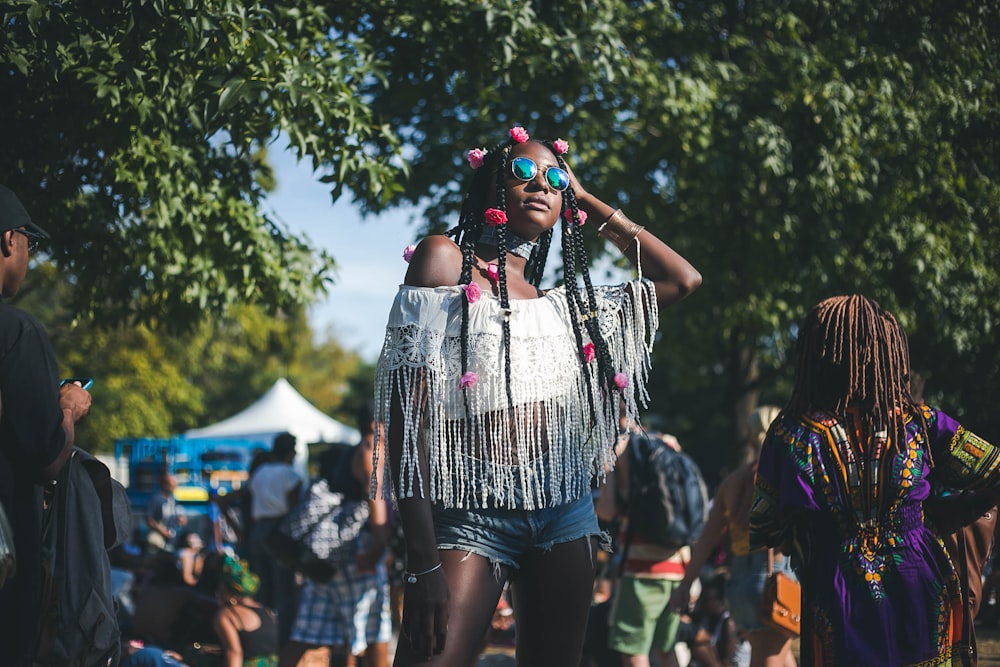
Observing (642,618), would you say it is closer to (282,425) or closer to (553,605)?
(553,605)

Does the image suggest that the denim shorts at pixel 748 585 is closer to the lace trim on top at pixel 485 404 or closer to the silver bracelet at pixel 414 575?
the lace trim on top at pixel 485 404

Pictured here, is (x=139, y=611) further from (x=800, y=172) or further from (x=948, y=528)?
(x=800, y=172)

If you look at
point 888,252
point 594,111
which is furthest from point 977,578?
point 888,252

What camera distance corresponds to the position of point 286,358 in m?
36.8

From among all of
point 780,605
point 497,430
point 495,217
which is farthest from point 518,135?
point 780,605

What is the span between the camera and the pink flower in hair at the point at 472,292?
278 centimetres

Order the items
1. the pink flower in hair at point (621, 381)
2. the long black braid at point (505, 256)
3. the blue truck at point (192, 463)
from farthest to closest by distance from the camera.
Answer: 1. the blue truck at point (192, 463)
2. the pink flower in hair at point (621, 381)
3. the long black braid at point (505, 256)

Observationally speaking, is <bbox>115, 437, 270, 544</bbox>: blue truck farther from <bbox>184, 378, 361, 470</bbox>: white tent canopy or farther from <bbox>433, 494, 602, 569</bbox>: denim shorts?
<bbox>433, 494, 602, 569</bbox>: denim shorts

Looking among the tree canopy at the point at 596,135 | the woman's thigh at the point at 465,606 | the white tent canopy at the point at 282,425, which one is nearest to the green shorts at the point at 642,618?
the tree canopy at the point at 596,135

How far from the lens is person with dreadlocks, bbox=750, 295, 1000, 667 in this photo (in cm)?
287

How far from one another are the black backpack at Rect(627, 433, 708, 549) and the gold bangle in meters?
2.88

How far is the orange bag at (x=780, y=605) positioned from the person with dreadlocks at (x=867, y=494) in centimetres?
162

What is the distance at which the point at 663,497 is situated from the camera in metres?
5.91

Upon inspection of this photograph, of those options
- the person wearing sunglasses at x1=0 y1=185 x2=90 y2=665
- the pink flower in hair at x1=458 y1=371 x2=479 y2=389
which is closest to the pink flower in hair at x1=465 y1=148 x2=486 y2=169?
the pink flower in hair at x1=458 y1=371 x2=479 y2=389
